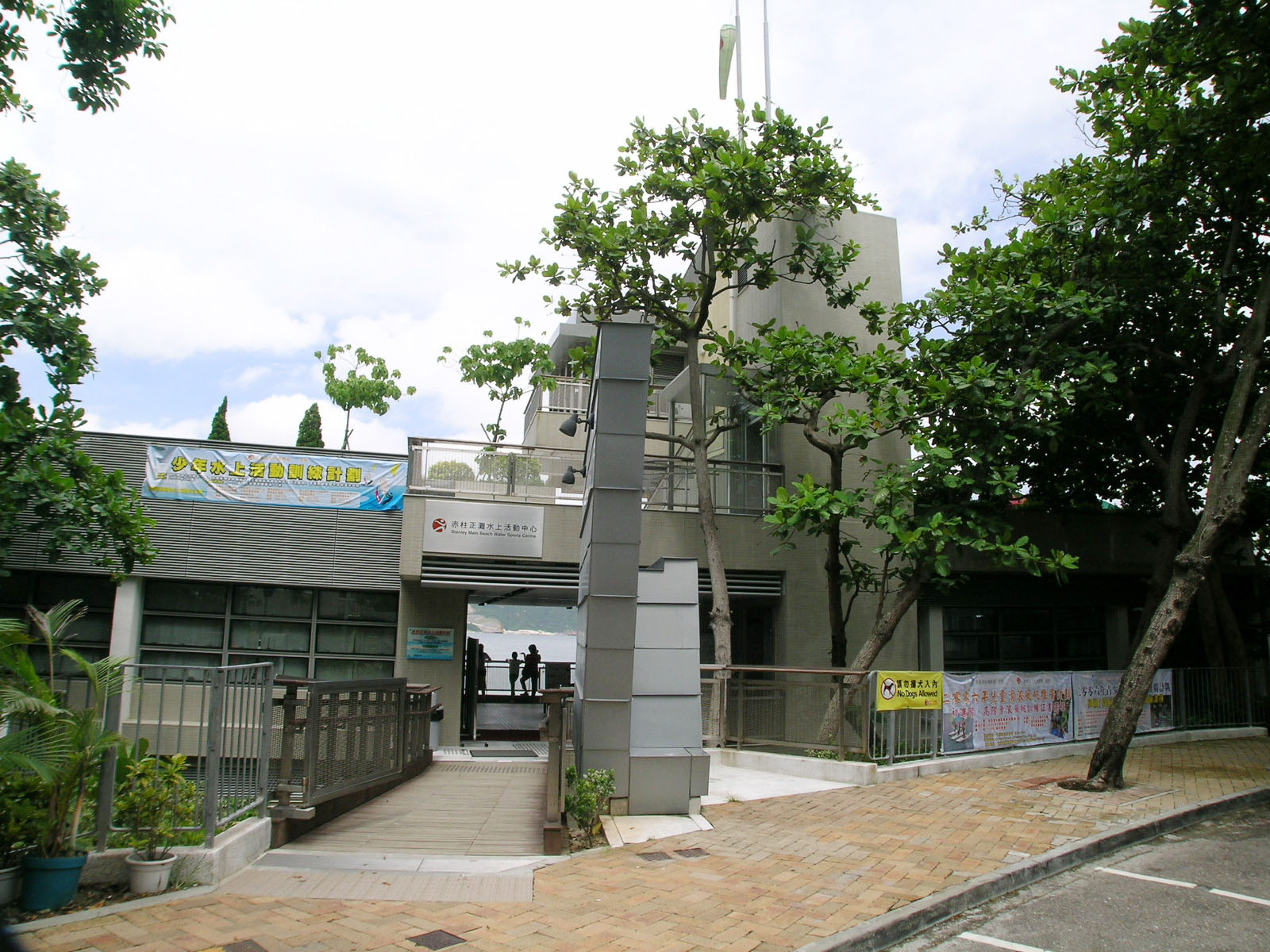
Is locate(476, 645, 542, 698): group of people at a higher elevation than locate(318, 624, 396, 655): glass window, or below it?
below

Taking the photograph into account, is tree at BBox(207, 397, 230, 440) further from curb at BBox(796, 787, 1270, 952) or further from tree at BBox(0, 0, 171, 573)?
curb at BBox(796, 787, 1270, 952)

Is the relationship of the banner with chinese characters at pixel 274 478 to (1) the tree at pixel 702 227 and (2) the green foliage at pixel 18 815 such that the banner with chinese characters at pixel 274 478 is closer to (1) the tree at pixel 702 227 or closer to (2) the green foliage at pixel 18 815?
(1) the tree at pixel 702 227

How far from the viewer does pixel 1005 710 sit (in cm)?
1259

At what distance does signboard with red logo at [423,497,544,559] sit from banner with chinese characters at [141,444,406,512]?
106cm

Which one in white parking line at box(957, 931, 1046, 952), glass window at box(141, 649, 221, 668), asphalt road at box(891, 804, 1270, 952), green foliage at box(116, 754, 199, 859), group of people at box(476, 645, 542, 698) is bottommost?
white parking line at box(957, 931, 1046, 952)

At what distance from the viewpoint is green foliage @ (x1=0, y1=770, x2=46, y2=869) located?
19.0 feet

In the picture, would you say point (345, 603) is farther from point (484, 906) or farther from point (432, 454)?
point (484, 906)

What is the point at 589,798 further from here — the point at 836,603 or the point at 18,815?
the point at 836,603

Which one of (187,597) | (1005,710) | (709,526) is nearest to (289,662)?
(187,597)

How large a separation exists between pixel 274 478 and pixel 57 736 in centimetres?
1032

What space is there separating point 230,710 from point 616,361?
473cm

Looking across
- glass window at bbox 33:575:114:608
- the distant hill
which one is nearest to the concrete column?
glass window at bbox 33:575:114:608

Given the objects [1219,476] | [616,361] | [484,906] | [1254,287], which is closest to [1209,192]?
[1254,287]

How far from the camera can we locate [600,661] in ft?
29.5
